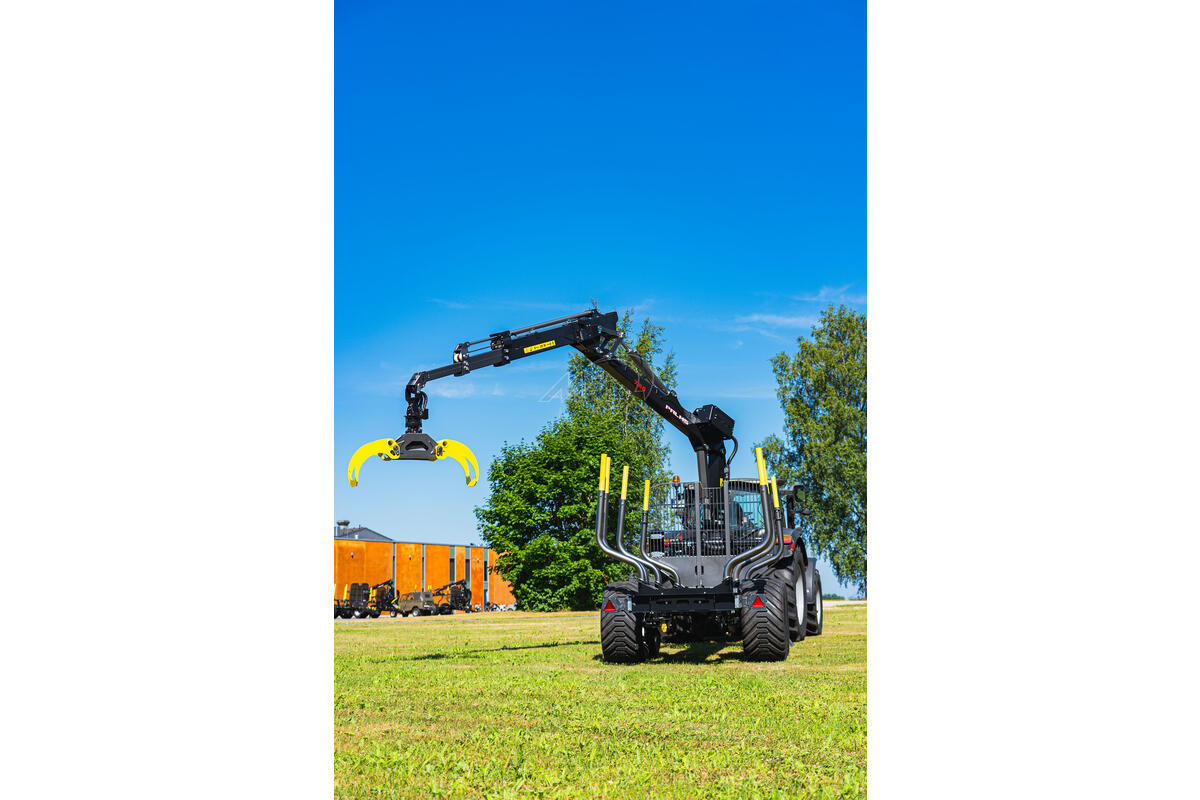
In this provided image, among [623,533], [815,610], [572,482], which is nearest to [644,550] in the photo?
[623,533]

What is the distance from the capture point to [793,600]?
8352mm

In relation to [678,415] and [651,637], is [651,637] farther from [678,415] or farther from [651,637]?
[678,415]

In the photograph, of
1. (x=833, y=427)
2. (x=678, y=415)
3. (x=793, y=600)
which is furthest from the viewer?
(x=793, y=600)

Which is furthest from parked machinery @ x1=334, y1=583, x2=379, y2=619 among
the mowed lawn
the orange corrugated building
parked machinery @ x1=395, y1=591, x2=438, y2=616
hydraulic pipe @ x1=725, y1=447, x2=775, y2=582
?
hydraulic pipe @ x1=725, y1=447, x2=775, y2=582

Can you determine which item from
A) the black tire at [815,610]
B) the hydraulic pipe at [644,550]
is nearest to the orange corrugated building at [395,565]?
the black tire at [815,610]

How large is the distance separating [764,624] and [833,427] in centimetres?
161

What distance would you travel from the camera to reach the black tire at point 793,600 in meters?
7.98
